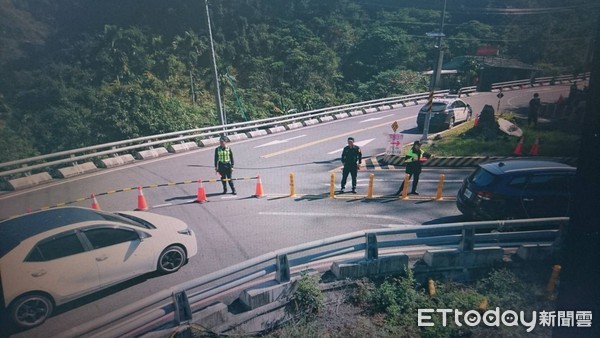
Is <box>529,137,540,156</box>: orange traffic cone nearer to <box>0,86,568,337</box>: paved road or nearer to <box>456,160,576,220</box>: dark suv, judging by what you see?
<box>456,160,576,220</box>: dark suv

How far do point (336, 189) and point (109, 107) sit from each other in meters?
6.06

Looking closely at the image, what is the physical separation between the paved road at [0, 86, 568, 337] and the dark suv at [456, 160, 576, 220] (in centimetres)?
91

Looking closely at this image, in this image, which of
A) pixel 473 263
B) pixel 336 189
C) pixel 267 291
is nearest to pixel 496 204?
pixel 473 263

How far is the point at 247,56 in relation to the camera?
20406 millimetres

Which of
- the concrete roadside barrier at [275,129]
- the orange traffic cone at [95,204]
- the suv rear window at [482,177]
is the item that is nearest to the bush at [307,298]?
the orange traffic cone at [95,204]

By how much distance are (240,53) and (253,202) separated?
16.4m

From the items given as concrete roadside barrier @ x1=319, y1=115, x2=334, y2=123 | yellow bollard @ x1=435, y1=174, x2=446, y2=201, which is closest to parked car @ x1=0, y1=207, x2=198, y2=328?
yellow bollard @ x1=435, y1=174, x2=446, y2=201

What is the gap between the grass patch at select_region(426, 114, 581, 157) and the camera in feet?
19.1

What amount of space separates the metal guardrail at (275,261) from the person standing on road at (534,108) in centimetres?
188

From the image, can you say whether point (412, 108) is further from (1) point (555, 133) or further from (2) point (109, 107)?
(2) point (109, 107)

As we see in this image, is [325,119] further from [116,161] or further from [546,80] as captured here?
[116,161]

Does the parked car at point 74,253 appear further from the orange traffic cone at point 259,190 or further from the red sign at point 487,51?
the red sign at point 487,51

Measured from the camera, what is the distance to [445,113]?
9.77 m

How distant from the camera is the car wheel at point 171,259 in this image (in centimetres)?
557
